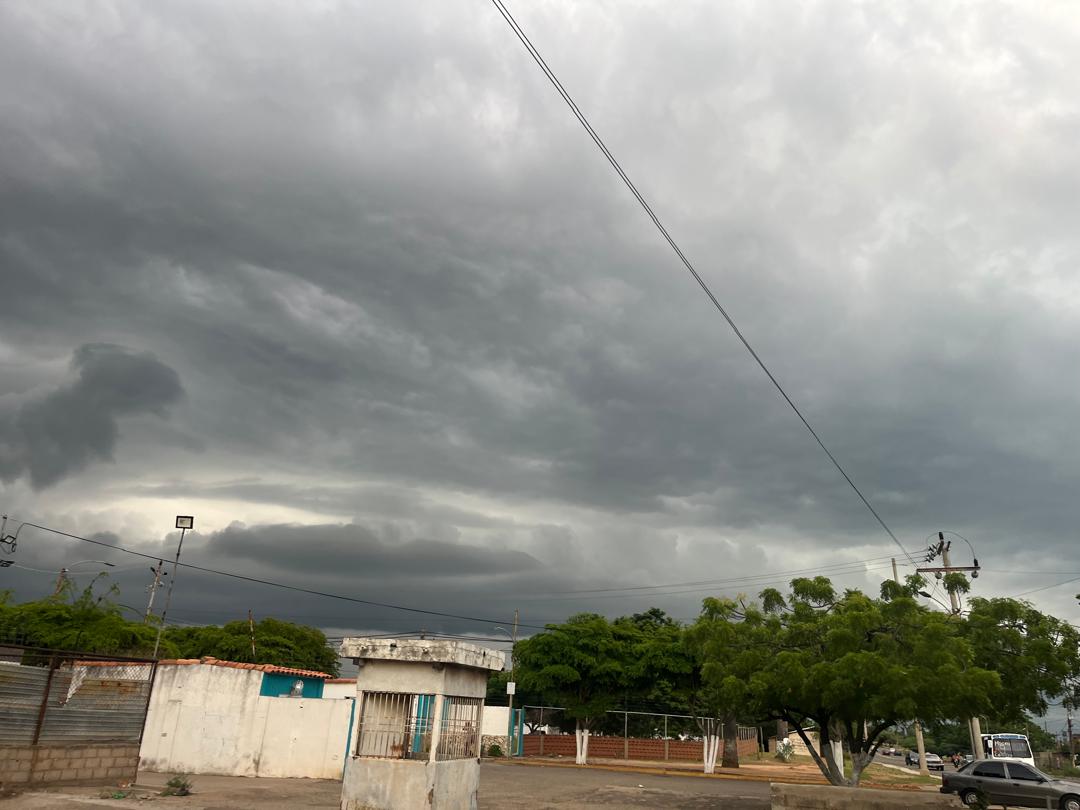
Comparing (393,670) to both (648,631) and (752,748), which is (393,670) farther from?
(752,748)

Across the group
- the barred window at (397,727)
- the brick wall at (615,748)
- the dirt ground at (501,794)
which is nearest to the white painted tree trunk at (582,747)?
the brick wall at (615,748)

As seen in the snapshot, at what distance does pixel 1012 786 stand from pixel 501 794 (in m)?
15.1

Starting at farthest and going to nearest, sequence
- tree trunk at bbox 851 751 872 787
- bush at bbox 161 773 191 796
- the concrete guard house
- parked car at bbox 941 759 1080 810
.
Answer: parked car at bbox 941 759 1080 810, bush at bbox 161 773 191 796, tree trunk at bbox 851 751 872 787, the concrete guard house

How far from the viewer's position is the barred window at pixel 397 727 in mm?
13148

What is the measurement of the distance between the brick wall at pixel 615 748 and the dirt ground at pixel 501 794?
43.5ft

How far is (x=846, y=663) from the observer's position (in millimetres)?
15758

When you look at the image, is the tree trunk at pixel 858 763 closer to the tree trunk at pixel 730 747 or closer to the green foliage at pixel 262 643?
the tree trunk at pixel 730 747

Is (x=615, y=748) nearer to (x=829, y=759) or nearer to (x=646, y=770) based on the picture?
(x=646, y=770)

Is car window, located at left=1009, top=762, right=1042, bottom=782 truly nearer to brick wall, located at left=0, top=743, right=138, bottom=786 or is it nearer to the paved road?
the paved road

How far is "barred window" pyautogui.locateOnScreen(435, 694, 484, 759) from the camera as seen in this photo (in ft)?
43.4

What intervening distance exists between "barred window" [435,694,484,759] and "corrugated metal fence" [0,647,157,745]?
294 inches

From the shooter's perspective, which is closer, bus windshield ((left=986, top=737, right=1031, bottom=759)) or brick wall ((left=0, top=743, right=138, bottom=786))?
brick wall ((left=0, top=743, right=138, bottom=786))

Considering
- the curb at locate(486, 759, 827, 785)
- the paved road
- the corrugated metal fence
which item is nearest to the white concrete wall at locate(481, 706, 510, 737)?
the curb at locate(486, 759, 827, 785)

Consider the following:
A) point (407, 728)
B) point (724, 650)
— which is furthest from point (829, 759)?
point (407, 728)
